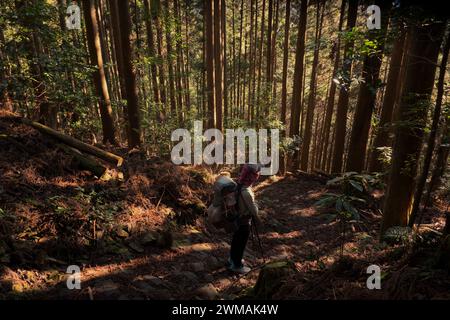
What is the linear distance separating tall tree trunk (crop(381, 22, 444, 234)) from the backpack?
10.6 ft

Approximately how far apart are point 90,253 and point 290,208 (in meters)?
8.33

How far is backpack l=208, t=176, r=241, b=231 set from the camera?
5.89 meters

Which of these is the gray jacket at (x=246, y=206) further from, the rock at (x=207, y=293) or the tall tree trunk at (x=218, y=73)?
the tall tree trunk at (x=218, y=73)

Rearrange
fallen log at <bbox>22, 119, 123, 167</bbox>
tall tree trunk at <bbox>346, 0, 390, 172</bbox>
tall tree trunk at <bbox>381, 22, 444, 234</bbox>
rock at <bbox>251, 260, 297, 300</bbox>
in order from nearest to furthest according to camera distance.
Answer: rock at <bbox>251, 260, 297, 300</bbox>
tall tree trunk at <bbox>381, 22, 444, 234</bbox>
fallen log at <bbox>22, 119, 123, 167</bbox>
tall tree trunk at <bbox>346, 0, 390, 172</bbox>

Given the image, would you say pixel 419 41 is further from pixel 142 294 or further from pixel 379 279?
pixel 142 294

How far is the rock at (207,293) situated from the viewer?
4945 millimetres

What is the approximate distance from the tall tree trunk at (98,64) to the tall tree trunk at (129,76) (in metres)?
0.71

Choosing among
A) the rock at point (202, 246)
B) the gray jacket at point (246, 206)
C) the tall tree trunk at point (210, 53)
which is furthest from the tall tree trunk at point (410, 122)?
the tall tree trunk at point (210, 53)

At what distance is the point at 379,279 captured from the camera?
3.87 meters

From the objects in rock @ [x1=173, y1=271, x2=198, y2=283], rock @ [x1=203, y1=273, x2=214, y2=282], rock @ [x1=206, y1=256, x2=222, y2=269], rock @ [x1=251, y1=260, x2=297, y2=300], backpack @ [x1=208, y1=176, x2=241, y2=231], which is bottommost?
rock @ [x1=206, y1=256, x2=222, y2=269]

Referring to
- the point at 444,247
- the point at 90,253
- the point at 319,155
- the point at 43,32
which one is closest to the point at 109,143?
the point at 43,32

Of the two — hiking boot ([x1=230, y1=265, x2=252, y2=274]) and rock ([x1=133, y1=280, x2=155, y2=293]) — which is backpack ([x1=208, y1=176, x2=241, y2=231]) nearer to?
hiking boot ([x1=230, y1=265, x2=252, y2=274])

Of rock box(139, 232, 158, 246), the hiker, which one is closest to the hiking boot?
the hiker

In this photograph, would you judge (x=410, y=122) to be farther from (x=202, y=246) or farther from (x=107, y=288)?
(x=107, y=288)
